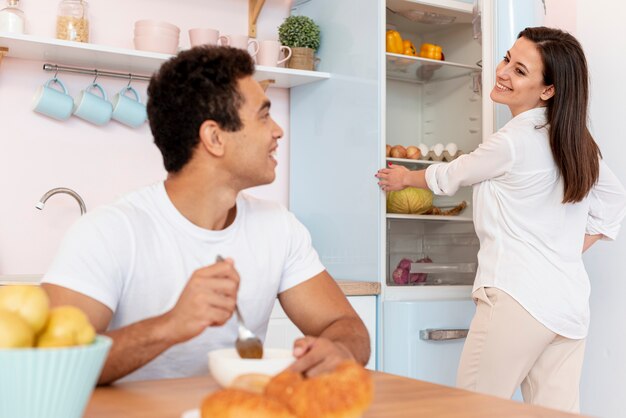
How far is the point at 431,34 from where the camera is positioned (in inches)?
119

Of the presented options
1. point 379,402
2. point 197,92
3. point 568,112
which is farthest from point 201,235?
point 568,112

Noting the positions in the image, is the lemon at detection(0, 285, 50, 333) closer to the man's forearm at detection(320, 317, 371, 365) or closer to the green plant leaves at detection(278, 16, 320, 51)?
the man's forearm at detection(320, 317, 371, 365)

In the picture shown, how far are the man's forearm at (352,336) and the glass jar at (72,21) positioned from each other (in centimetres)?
146

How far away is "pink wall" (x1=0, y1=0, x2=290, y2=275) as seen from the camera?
2.54 m

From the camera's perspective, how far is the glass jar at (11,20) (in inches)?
94.3

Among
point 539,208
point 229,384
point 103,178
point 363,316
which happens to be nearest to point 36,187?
point 103,178

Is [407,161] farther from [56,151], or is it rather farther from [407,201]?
[56,151]

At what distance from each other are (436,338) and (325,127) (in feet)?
2.71

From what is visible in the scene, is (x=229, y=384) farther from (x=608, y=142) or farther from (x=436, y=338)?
(x=608, y=142)

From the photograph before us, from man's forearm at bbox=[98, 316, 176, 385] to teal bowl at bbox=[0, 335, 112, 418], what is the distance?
385 mm

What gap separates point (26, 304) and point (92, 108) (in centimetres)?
193

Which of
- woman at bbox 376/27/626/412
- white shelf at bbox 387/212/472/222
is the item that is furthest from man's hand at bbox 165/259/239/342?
white shelf at bbox 387/212/472/222

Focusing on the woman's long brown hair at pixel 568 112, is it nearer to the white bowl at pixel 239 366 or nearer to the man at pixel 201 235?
the man at pixel 201 235

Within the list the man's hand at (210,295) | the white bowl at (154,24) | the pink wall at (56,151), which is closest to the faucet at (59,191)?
the pink wall at (56,151)
